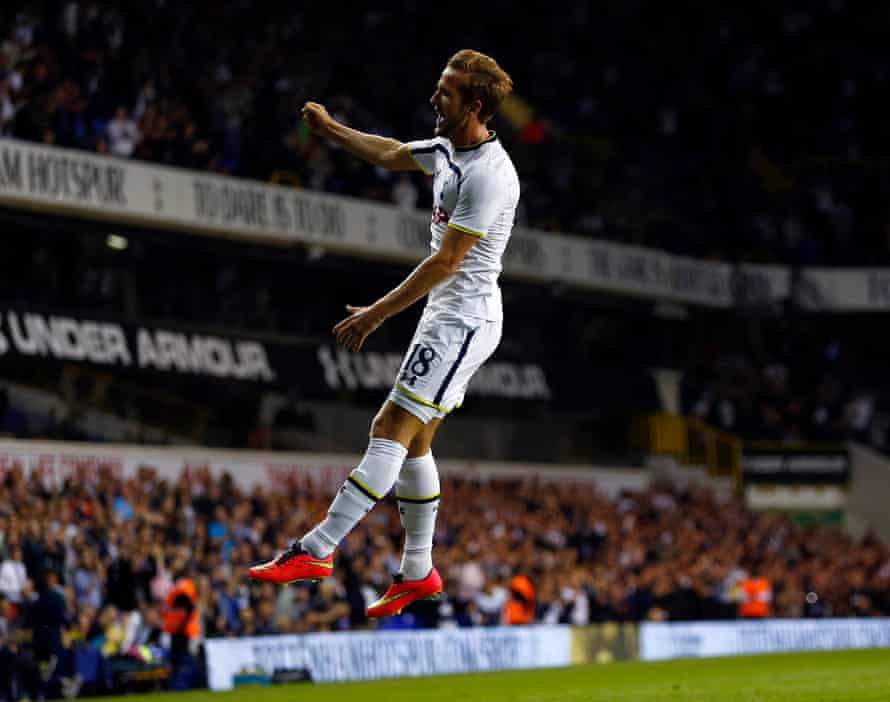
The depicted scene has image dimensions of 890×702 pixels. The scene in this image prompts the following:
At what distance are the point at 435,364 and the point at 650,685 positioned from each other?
5.95 metres

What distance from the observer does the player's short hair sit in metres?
9.05

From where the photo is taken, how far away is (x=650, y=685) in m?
14.0

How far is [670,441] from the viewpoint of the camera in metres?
38.8

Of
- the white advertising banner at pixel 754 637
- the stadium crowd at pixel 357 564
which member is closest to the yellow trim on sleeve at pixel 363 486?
the stadium crowd at pixel 357 564

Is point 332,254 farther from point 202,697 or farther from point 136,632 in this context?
point 202,697

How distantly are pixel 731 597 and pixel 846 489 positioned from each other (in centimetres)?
1173

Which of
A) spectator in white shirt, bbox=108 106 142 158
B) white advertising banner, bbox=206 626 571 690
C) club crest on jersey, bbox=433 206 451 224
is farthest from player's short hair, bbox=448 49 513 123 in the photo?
spectator in white shirt, bbox=108 106 142 158

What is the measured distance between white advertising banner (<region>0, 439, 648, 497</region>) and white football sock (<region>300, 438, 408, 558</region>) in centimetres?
1334

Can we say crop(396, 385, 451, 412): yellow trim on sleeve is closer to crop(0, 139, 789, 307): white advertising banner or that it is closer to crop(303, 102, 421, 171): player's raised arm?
crop(303, 102, 421, 171): player's raised arm

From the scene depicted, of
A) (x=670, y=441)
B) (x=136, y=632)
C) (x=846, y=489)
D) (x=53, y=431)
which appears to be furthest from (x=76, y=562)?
(x=846, y=489)

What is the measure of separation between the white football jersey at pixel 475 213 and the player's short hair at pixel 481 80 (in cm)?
24

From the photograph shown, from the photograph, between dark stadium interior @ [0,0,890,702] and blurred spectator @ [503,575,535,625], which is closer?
dark stadium interior @ [0,0,890,702]

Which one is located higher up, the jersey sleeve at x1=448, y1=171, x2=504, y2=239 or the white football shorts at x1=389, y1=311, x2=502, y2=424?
the jersey sleeve at x1=448, y1=171, x2=504, y2=239

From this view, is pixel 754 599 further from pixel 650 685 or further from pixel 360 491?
pixel 360 491
